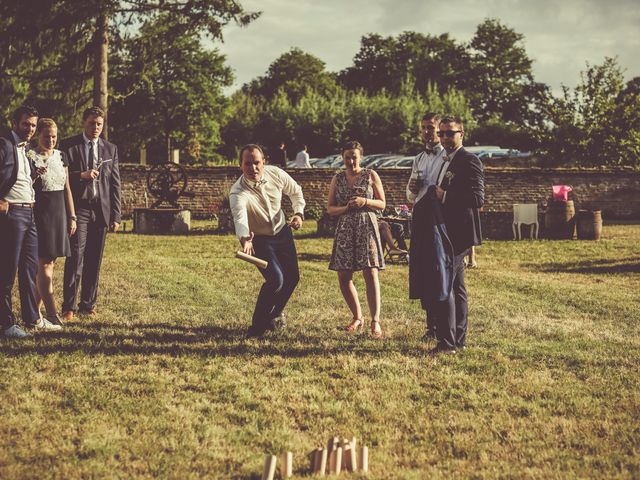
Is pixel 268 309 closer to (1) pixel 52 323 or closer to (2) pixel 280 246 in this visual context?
(2) pixel 280 246

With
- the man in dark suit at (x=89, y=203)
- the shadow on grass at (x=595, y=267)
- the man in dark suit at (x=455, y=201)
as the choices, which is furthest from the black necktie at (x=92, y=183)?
the shadow on grass at (x=595, y=267)

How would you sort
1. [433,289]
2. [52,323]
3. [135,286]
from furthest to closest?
[135,286]
[52,323]
[433,289]

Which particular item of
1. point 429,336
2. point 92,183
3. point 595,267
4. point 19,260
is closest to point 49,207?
point 19,260

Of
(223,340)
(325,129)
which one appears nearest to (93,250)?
(223,340)

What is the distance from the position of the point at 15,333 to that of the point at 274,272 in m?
2.27

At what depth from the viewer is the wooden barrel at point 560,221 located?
18047 millimetres

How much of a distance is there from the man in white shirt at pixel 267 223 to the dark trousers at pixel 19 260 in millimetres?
1829

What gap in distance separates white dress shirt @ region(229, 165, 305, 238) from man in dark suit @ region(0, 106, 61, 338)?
5.92 feet

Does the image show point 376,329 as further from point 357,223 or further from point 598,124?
point 598,124

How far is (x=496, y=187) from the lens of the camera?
72.7 feet

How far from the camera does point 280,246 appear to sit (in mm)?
6781

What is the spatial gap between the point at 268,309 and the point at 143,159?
24687 millimetres

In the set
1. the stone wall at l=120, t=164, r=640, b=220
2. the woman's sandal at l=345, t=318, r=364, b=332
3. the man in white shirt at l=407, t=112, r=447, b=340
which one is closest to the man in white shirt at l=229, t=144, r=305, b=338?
the woman's sandal at l=345, t=318, r=364, b=332

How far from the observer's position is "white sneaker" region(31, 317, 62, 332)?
689 centimetres
